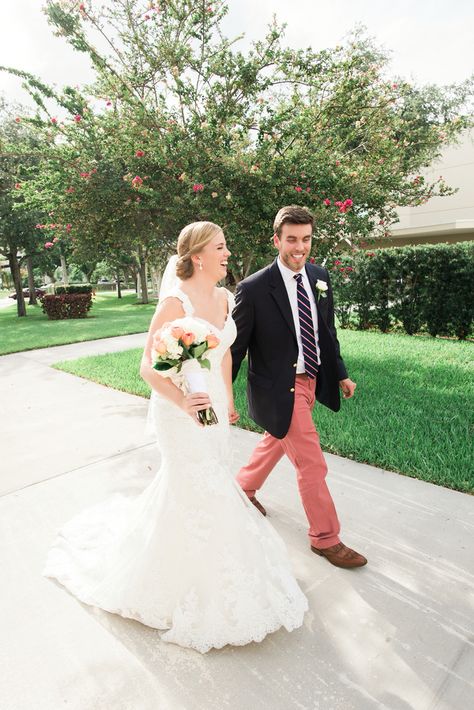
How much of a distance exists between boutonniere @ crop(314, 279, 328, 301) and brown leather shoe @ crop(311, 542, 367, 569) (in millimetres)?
1675

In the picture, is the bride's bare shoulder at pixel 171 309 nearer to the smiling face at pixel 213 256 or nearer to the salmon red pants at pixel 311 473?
the smiling face at pixel 213 256

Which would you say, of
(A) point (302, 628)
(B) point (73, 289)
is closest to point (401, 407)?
(A) point (302, 628)

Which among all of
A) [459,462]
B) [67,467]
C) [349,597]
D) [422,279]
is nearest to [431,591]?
[349,597]

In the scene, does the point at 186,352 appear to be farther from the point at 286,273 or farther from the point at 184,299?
the point at 286,273

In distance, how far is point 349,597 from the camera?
2.64 meters

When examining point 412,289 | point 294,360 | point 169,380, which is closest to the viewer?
point 169,380

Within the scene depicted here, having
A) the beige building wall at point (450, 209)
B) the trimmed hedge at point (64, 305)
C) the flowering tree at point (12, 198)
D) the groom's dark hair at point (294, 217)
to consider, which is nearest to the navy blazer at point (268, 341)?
the groom's dark hair at point (294, 217)

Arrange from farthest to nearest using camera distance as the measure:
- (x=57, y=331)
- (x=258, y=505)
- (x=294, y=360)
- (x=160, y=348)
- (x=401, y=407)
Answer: (x=57, y=331)
(x=401, y=407)
(x=258, y=505)
(x=294, y=360)
(x=160, y=348)

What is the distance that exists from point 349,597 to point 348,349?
738 cm

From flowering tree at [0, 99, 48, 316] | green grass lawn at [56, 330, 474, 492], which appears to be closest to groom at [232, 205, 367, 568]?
green grass lawn at [56, 330, 474, 492]

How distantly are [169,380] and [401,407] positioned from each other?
4.21 metres

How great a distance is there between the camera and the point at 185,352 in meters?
2.23

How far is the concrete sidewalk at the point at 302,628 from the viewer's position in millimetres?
2062

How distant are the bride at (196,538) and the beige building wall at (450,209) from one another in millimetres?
31279
